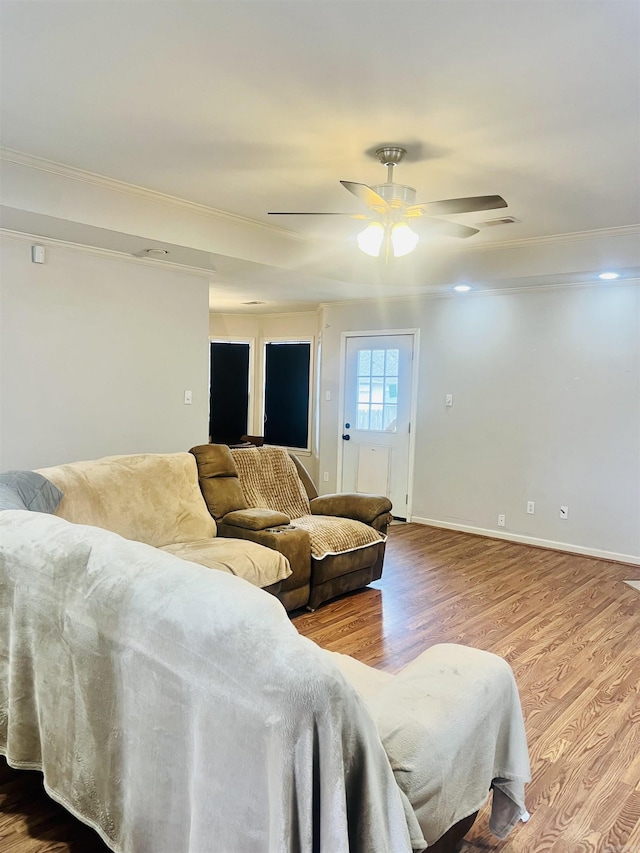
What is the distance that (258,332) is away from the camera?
321 inches

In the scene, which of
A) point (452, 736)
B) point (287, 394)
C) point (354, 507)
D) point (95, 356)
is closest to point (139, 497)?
point (95, 356)

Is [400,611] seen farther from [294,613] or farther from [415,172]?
[415,172]

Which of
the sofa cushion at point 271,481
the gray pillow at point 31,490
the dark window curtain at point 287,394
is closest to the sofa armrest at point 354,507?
the sofa cushion at point 271,481

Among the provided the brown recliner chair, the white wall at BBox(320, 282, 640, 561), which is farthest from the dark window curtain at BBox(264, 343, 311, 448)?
the brown recliner chair

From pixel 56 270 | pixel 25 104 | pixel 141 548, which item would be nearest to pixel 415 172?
pixel 25 104

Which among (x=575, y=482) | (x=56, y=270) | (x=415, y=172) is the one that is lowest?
(x=575, y=482)

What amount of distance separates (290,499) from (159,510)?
110 centimetres

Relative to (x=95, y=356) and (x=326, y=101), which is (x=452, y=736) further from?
(x=95, y=356)

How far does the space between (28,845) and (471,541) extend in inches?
171

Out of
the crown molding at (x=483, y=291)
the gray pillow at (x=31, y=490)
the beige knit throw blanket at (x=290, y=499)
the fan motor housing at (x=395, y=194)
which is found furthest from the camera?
the crown molding at (x=483, y=291)

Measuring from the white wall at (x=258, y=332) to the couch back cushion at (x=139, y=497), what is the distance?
13.5 feet

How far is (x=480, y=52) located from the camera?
6.80ft

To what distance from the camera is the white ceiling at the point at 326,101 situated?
1.92 metres

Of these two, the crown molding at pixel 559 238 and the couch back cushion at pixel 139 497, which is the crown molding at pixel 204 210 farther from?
the couch back cushion at pixel 139 497
